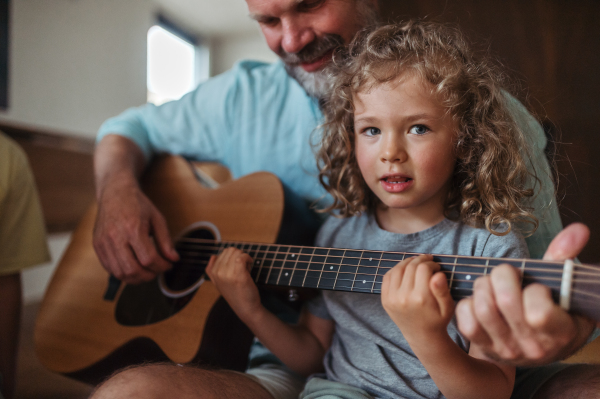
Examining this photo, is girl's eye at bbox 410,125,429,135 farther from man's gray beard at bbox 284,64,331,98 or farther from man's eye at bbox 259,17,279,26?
man's eye at bbox 259,17,279,26

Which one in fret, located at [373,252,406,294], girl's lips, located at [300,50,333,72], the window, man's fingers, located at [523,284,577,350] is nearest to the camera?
man's fingers, located at [523,284,577,350]

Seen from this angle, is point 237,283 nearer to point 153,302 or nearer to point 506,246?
point 153,302

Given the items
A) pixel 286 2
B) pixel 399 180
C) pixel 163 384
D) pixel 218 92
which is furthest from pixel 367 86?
pixel 218 92

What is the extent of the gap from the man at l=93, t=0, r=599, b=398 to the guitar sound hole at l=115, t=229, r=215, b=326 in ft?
0.11

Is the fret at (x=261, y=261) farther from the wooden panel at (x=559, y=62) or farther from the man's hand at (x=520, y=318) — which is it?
the wooden panel at (x=559, y=62)

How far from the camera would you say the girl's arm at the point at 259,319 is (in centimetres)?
80

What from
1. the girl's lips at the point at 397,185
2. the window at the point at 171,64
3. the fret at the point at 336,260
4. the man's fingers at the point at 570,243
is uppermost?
the man's fingers at the point at 570,243

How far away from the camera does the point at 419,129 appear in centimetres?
68

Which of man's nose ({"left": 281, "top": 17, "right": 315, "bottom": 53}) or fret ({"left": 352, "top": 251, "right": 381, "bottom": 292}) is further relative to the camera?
man's nose ({"left": 281, "top": 17, "right": 315, "bottom": 53})

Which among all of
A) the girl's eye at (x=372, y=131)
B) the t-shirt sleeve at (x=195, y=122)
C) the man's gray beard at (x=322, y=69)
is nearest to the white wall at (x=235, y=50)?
the t-shirt sleeve at (x=195, y=122)

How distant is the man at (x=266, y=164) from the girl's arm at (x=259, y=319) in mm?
56

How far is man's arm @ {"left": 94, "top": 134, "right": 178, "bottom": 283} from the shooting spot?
0.98m

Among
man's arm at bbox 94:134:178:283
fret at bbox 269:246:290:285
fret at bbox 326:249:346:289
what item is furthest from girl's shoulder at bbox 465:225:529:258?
man's arm at bbox 94:134:178:283

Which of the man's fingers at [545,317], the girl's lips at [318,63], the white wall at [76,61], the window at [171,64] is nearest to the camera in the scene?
the man's fingers at [545,317]
